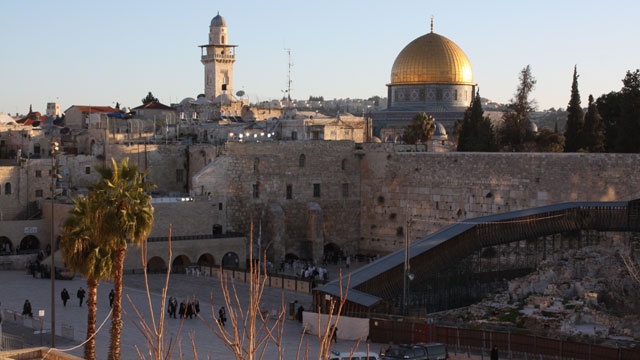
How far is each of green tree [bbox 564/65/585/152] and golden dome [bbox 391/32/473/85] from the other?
2287 cm

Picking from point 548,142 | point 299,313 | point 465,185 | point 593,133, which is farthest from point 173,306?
point 548,142

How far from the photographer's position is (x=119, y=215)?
17.4 metres

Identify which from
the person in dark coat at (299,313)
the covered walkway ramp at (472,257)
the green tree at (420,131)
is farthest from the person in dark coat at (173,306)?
the green tree at (420,131)

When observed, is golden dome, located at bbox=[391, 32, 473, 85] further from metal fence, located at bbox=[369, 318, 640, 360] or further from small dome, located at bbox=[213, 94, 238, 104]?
metal fence, located at bbox=[369, 318, 640, 360]

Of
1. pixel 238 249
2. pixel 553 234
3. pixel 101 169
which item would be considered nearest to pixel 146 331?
pixel 101 169

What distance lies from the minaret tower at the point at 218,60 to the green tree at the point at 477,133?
91.0 feet

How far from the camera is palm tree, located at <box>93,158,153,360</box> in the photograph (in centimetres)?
1736

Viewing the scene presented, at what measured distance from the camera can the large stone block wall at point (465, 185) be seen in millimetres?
33094

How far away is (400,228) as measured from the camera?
40.5 m

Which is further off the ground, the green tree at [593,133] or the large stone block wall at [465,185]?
the green tree at [593,133]

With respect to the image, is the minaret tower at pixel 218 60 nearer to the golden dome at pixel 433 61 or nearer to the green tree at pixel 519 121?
the golden dome at pixel 433 61

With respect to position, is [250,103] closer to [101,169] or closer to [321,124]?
[321,124]

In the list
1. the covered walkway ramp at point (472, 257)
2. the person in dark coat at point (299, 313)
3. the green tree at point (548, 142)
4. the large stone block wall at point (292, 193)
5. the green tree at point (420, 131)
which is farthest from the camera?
the green tree at point (420, 131)

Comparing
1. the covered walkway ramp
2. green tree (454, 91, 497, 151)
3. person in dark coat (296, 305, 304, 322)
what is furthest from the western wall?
person in dark coat (296, 305, 304, 322)
